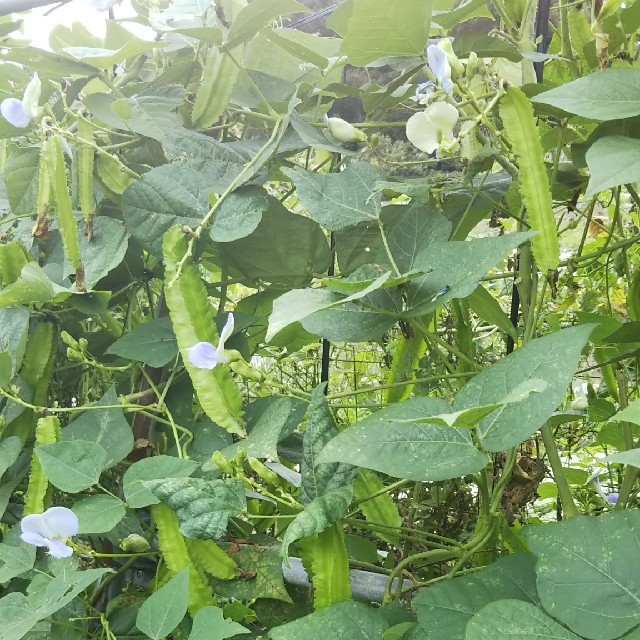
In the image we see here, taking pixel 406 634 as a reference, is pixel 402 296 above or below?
above

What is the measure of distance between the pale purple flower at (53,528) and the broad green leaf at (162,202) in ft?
0.89

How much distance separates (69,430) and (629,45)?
699mm

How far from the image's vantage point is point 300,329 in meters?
0.85

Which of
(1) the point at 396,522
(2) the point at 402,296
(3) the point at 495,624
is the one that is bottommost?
(1) the point at 396,522

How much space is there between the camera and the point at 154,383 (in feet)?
2.46

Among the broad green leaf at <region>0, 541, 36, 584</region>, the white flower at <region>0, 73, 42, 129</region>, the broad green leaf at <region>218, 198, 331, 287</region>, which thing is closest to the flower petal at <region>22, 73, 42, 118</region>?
the white flower at <region>0, 73, 42, 129</region>

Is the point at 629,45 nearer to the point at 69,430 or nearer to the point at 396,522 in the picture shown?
the point at 396,522

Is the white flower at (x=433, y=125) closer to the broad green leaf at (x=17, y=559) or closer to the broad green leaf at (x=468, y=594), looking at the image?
the broad green leaf at (x=468, y=594)

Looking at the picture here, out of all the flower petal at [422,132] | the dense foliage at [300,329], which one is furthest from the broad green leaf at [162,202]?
the flower petal at [422,132]

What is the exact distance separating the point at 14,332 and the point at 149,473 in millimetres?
251

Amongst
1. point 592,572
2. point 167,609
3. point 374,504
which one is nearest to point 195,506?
point 167,609

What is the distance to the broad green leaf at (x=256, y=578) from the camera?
583mm

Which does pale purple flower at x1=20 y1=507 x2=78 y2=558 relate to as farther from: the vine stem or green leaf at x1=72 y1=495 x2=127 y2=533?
the vine stem

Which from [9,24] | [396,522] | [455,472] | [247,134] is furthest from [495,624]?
[9,24]
